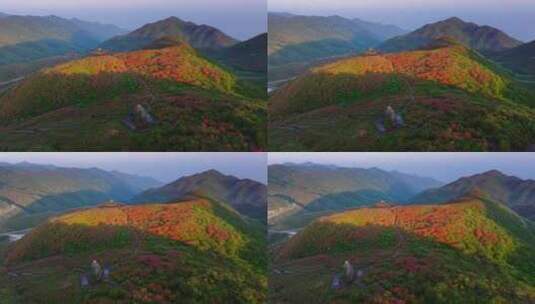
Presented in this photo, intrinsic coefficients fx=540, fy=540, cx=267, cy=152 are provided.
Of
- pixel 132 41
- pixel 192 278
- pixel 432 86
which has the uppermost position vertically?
pixel 132 41

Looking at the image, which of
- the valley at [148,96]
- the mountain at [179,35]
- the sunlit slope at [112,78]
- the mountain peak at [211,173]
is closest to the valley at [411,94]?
the valley at [148,96]

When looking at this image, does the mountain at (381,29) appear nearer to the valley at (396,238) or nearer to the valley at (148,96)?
the valley at (148,96)

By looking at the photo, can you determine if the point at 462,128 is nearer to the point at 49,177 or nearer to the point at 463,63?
the point at 463,63

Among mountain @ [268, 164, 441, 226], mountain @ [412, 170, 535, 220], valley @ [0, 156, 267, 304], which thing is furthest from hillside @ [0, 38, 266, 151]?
mountain @ [412, 170, 535, 220]

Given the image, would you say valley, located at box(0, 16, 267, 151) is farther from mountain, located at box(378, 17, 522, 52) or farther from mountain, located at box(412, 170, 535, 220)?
mountain, located at box(412, 170, 535, 220)

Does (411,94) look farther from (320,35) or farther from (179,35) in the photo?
(179,35)

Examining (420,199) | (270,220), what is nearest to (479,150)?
(420,199)

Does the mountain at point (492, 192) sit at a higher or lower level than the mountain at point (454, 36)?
lower
